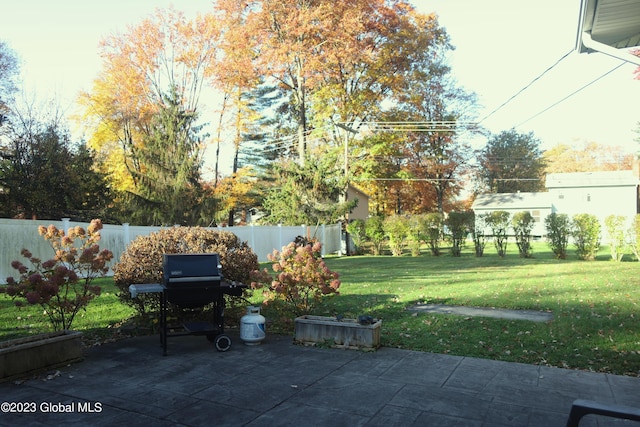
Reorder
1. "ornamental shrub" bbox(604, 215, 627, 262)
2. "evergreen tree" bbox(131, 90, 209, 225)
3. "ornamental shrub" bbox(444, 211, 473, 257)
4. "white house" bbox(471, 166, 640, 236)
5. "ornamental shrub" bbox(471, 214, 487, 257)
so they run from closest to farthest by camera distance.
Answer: "ornamental shrub" bbox(604, 215, 627, 262) → "evergreen tree" bbox(131, 90, 209, 225) → "ornamental shrub" bbox(471, 214, 487, 257) → "ornamental shrub" bbox(444, 211, 473, 257) → "white house" bbox(471, 166, 640, 236)

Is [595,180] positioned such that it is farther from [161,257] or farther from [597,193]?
[161,257]

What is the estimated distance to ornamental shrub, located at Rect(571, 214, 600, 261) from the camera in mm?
17828

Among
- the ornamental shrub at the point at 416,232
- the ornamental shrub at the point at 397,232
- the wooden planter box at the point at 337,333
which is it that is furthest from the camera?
the ornamental shrub at the point at 397,232

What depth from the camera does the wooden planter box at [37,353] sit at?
4613mm

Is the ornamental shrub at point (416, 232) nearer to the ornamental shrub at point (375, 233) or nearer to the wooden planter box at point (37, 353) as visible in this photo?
the ornamental shrub at point (375, 233)

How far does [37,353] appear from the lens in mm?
4859

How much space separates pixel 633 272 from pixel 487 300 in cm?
703

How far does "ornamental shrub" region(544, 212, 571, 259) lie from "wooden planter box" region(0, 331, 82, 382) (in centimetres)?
1825

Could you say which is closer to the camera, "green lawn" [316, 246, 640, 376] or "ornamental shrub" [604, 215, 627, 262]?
"green lawn" [316, 246, 640, 376]

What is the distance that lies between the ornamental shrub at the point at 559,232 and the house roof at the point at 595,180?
23091 millimetres

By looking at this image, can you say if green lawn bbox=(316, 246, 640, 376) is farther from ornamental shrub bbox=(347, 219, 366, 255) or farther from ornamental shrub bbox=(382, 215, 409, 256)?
ornamental shrub bbox=(347, 219, 366, 255)

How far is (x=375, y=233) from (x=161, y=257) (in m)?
18.7

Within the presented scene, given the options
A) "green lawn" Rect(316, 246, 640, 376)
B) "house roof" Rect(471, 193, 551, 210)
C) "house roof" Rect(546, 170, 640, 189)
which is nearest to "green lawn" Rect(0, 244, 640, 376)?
"green lawn" Rect(316, 246, 640, 376)

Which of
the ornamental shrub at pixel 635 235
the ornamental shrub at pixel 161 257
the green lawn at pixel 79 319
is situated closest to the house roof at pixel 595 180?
the ornamental shrub at pixel 635 235
